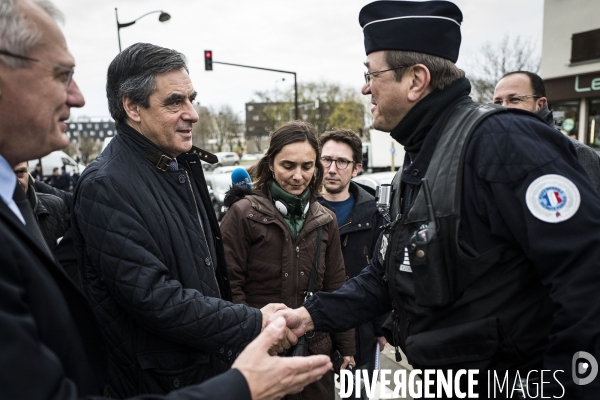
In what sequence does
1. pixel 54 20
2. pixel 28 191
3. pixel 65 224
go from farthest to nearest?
pixel 65 224 < pixel 28 191 < pixel 54 20

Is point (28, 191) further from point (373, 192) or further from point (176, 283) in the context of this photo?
point (373, 192)

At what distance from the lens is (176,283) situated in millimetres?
1991

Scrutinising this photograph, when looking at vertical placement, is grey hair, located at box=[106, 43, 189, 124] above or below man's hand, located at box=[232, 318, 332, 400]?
above

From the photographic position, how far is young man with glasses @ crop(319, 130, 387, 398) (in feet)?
11.8

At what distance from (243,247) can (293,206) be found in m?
0.45

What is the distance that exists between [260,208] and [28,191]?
1.71 metres

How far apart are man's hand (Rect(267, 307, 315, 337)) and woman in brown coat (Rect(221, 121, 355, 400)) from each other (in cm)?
40

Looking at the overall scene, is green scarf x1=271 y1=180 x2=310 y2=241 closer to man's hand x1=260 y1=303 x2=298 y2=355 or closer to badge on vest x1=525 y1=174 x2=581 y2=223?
man's hand x1=260 y1=303 x2=298 y2=355

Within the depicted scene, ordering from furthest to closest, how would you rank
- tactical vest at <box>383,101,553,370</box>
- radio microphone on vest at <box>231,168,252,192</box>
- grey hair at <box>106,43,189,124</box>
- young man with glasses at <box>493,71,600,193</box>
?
young man with glasses at <box>493,71,600,193</box> → radio microphone on vest at <box>231,168,252,192</box> → grey hair at <box>106,43,189,124</box> → tactical vest at <box>383,101,553,370</box>

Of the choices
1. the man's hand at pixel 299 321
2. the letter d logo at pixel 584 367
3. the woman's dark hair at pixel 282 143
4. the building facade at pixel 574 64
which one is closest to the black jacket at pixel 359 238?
the woman's dark hair at pixel 282 143

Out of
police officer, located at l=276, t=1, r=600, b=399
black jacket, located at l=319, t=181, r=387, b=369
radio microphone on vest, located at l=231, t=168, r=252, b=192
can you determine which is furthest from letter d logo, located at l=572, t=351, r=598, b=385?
radio microphone on vest, located at l=231, t=168, r=252, b=192

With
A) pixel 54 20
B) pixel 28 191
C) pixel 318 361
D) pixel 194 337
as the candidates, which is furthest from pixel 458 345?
pixel 28 191

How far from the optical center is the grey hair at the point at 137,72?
2.18 metres

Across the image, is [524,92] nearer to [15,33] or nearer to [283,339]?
[283,339]
